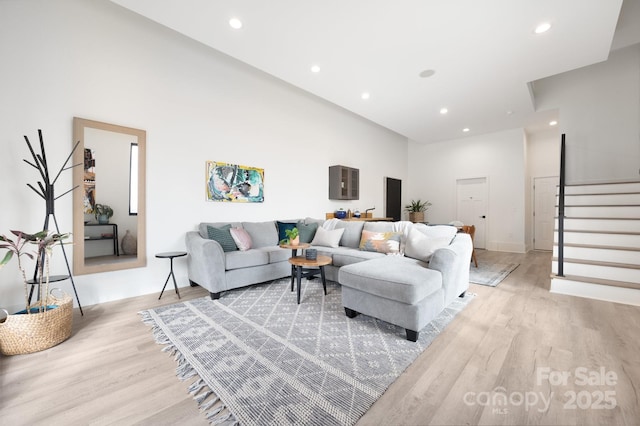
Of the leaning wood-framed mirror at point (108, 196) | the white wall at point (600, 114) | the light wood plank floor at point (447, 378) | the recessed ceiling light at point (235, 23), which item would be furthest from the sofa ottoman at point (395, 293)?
the white wall at point (600, 114)

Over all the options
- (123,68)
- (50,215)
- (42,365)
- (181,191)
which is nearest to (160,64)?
(123,68)

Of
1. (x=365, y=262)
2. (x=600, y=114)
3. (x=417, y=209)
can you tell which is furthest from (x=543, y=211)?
(x=365, y=262)

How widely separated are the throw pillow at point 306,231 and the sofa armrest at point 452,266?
7.11 feet

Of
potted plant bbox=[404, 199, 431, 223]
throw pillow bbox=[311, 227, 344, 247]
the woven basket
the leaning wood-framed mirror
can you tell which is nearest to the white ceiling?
the leaning wood-framed mirror

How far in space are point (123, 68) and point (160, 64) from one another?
1.42ft

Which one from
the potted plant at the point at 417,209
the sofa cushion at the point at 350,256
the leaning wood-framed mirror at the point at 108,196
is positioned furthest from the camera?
the potted plant at the point at 417,209

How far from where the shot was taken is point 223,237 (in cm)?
339

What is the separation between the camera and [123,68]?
2990 millimetres

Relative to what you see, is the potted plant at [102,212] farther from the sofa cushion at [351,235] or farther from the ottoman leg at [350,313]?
the sofa cushion at [351,235]

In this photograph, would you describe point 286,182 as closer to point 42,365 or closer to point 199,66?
point 199,66

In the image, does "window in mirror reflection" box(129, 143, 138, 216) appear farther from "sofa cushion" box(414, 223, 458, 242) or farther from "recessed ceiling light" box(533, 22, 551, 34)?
"recessed ceiling light" box(533, 22, 551, 34)

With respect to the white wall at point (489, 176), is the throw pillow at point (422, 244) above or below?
below

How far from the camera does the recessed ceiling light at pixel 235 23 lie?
2.59 m

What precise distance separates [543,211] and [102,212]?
356 inches
